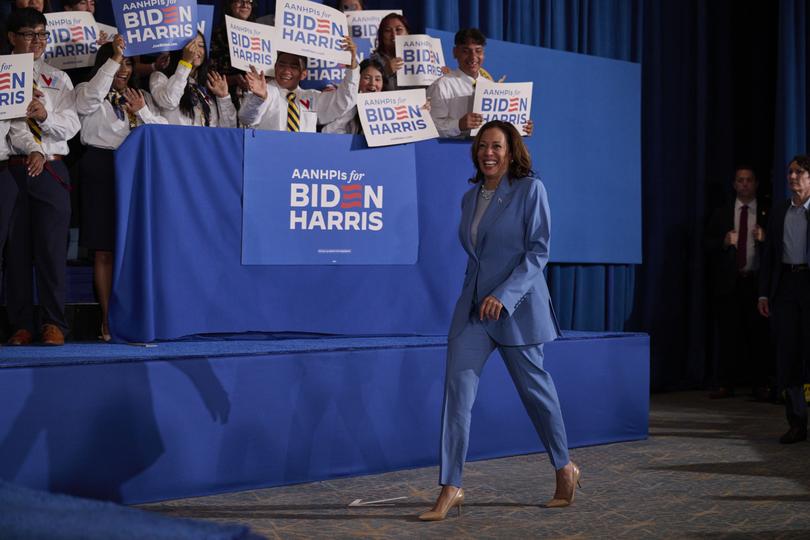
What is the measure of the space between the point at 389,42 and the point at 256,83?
1152 mm

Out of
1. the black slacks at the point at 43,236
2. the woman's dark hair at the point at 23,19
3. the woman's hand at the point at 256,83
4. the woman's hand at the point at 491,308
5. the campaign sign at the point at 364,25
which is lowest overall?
the woman's hand at the point at 491,308

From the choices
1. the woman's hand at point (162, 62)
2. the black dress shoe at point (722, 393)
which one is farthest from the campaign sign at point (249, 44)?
the black dress shoe at point (722, 393)

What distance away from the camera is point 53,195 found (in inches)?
185

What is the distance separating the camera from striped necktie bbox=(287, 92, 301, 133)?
527cm

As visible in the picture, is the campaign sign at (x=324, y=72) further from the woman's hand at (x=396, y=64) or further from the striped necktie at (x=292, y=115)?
the striped necktie at (x=292, y=115)

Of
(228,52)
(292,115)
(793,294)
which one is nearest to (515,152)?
(292,115)

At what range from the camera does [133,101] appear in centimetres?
489

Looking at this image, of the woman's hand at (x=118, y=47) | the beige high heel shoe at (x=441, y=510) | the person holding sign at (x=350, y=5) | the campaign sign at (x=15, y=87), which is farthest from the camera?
the person holding sign at (x=350, y=5)

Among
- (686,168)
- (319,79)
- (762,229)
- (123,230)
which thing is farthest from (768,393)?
(123,230)

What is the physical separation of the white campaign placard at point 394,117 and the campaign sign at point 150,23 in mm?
947

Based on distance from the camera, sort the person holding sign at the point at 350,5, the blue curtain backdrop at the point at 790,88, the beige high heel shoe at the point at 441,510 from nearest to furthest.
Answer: the beige high heel shoe at the point at 441,510
the person holding sign at the point at 350,5
the blue curtain backdrop at the point at 790,88

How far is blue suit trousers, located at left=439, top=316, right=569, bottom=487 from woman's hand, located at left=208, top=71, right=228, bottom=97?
2.02 metres

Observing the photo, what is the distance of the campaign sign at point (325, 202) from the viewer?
480 centimetres

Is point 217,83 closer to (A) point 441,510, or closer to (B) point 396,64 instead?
(B) point 396,64
